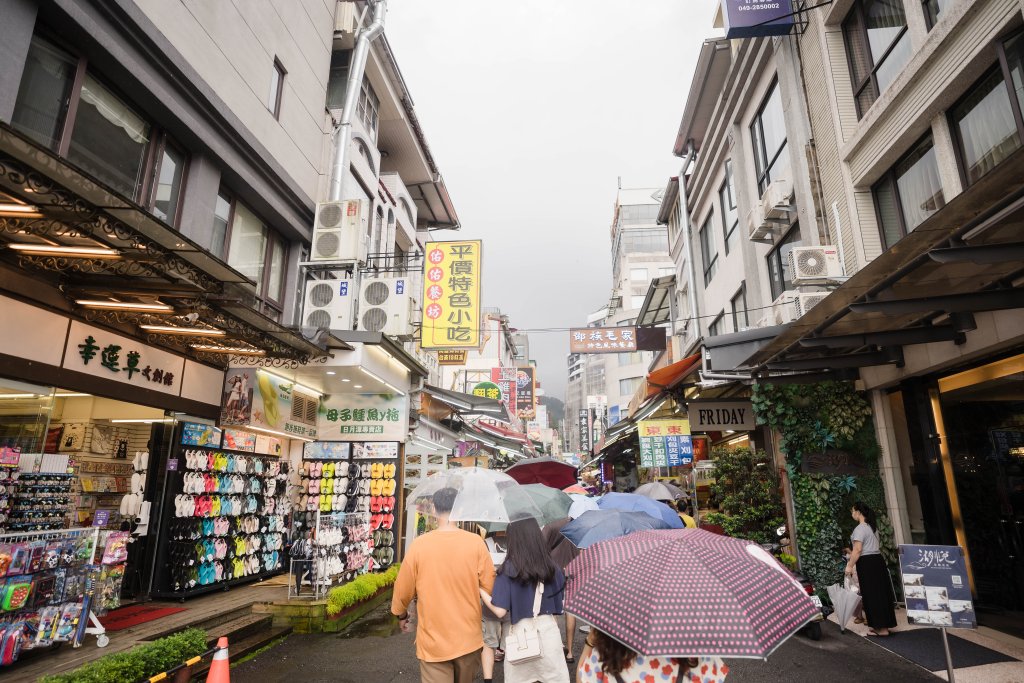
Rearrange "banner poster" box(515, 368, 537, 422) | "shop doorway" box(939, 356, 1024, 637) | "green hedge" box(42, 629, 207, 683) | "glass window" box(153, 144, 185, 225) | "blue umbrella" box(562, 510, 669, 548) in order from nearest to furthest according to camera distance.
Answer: "green hedge" box(42, 629, 207, 683), "blue umbrella" box(562, 510, 669, 548), "shop doorway" box(939, 356, 1024, 637), "glass window" box(153, 144, 185, 225), "banner poster" box(515, 368, 537, 422)

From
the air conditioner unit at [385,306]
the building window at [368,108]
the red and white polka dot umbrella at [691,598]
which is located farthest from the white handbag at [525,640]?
the building window at [368,108]

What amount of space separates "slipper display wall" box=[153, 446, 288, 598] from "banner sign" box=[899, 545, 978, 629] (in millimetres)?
10389

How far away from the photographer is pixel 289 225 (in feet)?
39.8

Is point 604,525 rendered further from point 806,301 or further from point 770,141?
point 770,141

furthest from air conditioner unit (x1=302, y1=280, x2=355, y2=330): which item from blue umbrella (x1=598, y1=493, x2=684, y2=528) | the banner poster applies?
the banner poster

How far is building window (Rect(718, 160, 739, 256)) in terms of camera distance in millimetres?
16859

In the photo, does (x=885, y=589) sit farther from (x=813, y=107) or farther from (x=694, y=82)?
(x=694, y=82)

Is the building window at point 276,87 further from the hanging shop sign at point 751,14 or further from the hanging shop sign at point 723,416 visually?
the hanging shop sign at point 723,416

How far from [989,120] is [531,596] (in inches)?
333

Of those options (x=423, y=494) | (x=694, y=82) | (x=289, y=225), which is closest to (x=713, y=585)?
(x=423, y=494)

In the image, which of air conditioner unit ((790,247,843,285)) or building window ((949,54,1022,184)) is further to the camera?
air conditioner unit ((790,247,843,285))

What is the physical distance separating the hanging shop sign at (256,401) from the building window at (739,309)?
1240 centimetres

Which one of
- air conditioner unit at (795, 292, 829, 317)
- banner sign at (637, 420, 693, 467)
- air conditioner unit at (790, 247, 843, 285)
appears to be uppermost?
air conditioner unit at (790, 247, 843, 285)

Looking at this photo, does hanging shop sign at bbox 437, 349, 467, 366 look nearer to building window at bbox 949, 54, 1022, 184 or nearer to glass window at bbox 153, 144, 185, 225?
glass window at bbox 153, 144, 185, 225
